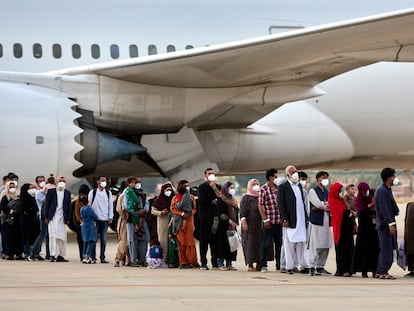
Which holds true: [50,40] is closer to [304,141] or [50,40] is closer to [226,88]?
[226,88]

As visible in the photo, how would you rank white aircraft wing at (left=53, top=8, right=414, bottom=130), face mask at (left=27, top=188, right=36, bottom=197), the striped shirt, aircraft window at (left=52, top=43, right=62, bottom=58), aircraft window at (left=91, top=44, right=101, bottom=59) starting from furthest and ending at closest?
1. aircraft window at (left=91, top=44, right=101, bottom=59)
2. aircraft window at (left=52, top=43, right=62, bottom=58)
3. white aircraft wing at (left=53, top=8, right=414, bottom=130)
4. face mask at (left=27, top=188, right=36, bottom=197)
5. the striped shirt

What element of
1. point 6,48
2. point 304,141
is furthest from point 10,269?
point 304,141

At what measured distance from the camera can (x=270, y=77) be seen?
22.1 meters

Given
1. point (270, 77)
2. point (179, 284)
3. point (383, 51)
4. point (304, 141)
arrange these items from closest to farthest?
point (179, 284) → point (383, 51) → point (270, 77) → point (304, 141)

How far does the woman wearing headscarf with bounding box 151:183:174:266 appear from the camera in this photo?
1741cm

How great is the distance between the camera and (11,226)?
60.9 feet

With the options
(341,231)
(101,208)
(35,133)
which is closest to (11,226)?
(101,208)

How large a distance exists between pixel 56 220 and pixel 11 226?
80 centimetres

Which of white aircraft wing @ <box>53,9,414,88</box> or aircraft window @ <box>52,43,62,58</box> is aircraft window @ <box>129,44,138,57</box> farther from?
white aircraft wing @ <box>53,9,414,88</box>

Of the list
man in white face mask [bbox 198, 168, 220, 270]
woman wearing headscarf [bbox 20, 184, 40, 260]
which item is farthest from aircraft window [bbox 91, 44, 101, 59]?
man in white face mask [bbox 198, 168, 220, 270]

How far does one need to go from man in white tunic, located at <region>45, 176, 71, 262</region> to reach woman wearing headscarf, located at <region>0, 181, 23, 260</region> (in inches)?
23.4

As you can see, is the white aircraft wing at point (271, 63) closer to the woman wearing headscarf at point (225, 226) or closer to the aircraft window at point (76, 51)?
the aircraft window at point (76, 51)

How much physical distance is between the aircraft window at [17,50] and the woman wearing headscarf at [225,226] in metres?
7.17

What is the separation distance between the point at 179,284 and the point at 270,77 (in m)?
8.89
